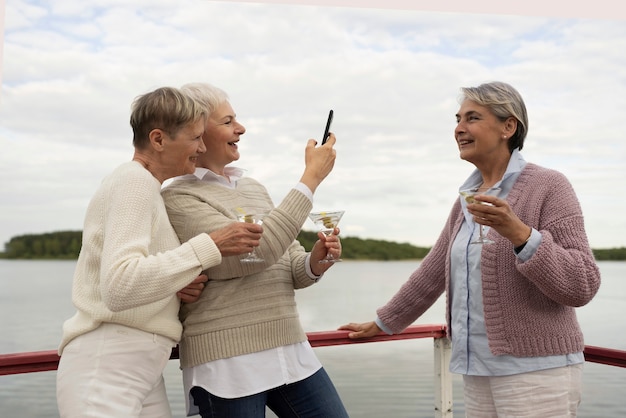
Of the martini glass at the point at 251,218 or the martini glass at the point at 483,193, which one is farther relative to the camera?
the martini glass at the point at 483,193

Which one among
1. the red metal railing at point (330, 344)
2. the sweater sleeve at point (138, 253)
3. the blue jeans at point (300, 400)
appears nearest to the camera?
the sweater sleeve at point (138, 253)

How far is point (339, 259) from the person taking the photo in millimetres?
2201

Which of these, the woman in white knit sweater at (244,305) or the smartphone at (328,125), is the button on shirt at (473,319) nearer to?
the woman in white knit sweater at (244,305)

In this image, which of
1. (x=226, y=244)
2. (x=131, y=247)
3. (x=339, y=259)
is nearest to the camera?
(x=131, y=247)

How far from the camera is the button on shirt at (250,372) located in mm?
1996

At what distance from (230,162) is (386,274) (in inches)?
2992

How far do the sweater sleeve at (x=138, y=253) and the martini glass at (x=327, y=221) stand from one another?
0.46m

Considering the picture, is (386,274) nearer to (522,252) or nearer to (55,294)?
(55,294)

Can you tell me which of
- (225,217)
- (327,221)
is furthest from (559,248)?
A: (225,217)

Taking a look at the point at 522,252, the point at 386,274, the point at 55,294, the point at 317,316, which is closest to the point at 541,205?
the point at 522,252

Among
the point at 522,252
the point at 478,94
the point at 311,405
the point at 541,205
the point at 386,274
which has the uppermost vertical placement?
the point at 478,94

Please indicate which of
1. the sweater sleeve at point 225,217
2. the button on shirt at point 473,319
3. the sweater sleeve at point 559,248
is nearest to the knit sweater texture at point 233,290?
the sweater sleeve at point 225,217

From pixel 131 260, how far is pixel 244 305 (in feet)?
1.49

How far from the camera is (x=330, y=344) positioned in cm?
265
